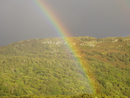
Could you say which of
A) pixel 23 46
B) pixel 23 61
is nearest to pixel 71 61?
pixel 23 61

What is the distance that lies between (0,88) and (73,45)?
103594mm

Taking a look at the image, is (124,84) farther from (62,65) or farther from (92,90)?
(62,65)

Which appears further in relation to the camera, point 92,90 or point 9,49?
point 9,49

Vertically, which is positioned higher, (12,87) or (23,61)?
(23,61)

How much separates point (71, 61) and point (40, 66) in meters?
21.9

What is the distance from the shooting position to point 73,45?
486 feet

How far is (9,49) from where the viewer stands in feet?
493

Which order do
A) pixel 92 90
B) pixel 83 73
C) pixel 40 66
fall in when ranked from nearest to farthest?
pixel 92 90, pixel 83 73, pixel 40 66

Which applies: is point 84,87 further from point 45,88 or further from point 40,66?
point 40,66

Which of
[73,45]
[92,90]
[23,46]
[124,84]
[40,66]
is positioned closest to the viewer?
[92,90]

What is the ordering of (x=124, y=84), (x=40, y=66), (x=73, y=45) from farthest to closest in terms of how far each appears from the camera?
(x=73, y=45), (x=40, y=66), (x=124, y=84)

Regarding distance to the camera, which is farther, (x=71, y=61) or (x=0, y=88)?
(x=71, y=61)

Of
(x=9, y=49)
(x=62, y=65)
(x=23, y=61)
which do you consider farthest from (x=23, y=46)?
(x=62, y=65)

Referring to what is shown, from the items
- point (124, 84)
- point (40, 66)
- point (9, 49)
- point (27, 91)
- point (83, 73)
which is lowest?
point (27, 91)
